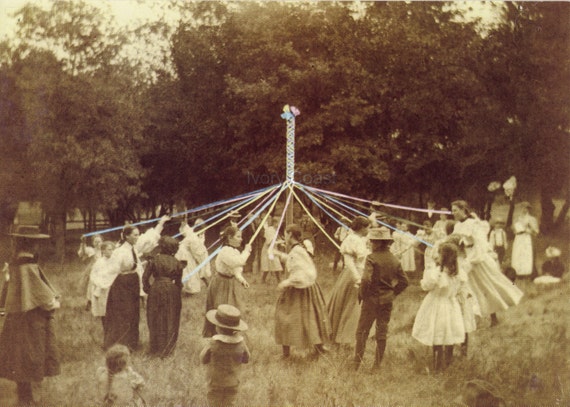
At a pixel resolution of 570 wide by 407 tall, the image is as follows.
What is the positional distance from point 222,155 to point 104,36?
5.41 feet

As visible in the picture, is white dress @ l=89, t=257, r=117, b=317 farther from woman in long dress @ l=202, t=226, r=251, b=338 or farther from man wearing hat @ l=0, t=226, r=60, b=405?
woman in long dress @ l=202, t=226, r=251, b=338

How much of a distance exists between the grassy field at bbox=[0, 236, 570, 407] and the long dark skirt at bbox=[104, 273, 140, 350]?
116 millimetres

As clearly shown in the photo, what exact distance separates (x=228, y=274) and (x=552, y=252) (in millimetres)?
3196

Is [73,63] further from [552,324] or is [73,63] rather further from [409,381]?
[552,324]

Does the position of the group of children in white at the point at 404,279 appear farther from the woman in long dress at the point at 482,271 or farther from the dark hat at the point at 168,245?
the dark hat at the point at 168,245

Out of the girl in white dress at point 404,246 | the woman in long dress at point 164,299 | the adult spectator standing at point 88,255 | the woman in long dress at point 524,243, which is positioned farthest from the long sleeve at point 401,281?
the adult spectator standing at point 88,255

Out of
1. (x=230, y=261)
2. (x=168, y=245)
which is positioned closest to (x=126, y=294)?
(x=168, y=245)

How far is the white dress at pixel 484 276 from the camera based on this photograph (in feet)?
19.0

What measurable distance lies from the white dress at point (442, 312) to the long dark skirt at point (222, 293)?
1.73 metres

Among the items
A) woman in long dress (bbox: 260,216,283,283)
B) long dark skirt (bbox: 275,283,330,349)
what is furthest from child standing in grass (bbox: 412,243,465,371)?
woman in long dress (bbox: 260,216,283,283)

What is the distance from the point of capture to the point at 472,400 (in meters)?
5.59

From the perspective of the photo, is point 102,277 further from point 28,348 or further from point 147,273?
point 28,348

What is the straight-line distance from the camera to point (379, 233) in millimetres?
5539

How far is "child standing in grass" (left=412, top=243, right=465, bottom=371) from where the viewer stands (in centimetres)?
540
